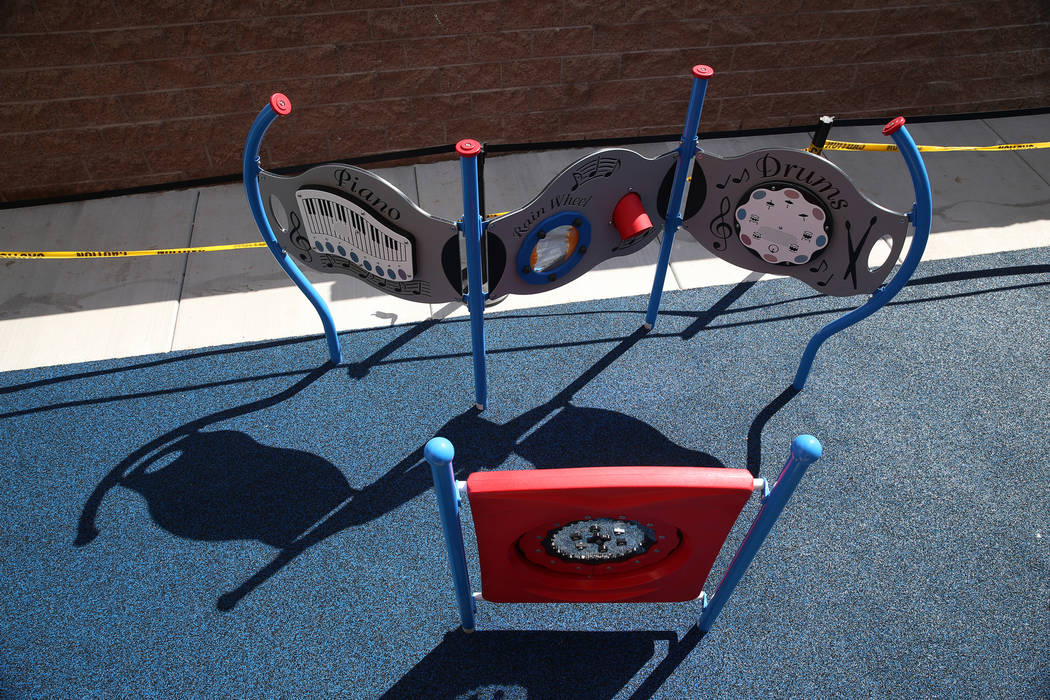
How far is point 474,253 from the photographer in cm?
372

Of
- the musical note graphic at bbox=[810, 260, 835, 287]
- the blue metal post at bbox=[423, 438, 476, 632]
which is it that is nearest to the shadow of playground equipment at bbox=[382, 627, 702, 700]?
the blue metal post at bbox=[423, 438, 476, 632]

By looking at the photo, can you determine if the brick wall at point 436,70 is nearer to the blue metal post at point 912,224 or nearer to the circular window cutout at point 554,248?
the circular window cutout at point 554,248

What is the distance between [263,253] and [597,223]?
2.78 meters

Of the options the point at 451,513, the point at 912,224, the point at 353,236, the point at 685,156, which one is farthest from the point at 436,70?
the point at 451,513

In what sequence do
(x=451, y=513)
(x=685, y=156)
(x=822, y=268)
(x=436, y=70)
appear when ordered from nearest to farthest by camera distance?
(x=451, y=513) → (x=685, y=156) → (x=822, y=268) → (x=436, y=70)

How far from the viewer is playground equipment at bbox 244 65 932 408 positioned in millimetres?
3680

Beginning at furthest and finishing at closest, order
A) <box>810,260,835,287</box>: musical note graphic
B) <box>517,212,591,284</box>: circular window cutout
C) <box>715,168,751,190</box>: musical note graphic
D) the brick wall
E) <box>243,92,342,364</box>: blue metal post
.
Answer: the brick wall, <box>810,260,835,287</box>: musical note graphic, <box>715,168,751,190</box>: musical note graphic, <box>517,212,591,284</box>: circular window cutout, <box>243,92,342,364</box>: blue metal post

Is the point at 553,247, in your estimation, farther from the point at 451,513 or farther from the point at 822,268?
the point at 451,513

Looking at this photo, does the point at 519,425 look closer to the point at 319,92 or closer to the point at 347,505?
the point at 347,505

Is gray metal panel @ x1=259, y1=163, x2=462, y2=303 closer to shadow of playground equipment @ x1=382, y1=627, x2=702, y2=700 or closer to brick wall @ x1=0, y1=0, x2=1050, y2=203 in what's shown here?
shadow of playground equipment @ x1=382, y1=627, x2=702, y2=700

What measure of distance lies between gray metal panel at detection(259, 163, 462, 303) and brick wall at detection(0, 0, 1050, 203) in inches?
84.1

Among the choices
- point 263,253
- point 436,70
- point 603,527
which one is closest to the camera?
point 603,527

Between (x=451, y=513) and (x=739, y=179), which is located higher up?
(x=739, y=179)

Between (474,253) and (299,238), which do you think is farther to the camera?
(299,238)
